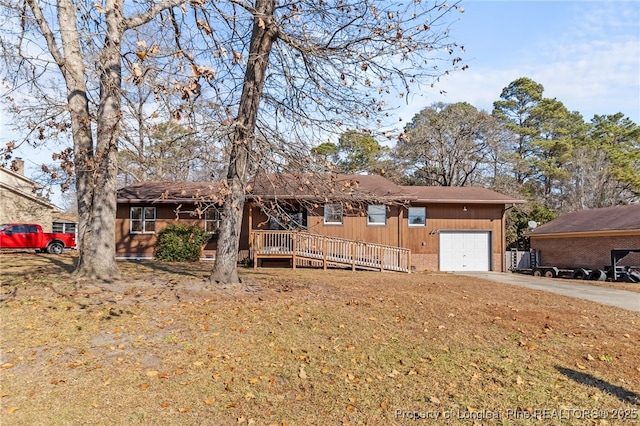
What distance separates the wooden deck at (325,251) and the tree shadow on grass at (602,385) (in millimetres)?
11423

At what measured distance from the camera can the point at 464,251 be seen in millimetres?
19594

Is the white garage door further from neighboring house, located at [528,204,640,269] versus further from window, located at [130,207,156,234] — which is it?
window, located at [130,207,156,234]

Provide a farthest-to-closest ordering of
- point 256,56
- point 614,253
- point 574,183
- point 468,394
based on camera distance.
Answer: point 574,183 < point 614,253 < point 256,56 < point 468,394

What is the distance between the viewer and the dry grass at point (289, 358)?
12.7ft

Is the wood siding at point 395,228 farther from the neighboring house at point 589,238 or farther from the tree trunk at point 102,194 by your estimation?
the tree trunk at point 102,194

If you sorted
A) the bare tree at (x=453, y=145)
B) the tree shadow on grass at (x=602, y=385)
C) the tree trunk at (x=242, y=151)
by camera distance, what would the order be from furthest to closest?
the bare tree at (x=453, y=145)
the tree trunk at (x=242, y=151)
the tree shadow on grass at (x=602, y=385)

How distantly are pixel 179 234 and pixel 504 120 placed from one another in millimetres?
32153

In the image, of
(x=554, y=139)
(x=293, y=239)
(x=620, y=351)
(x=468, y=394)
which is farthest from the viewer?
(x=554, y=139)

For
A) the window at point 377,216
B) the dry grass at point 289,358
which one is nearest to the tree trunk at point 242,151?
the dry grass at point 289,358

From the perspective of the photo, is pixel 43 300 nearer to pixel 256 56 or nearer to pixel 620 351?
pixel 256 56

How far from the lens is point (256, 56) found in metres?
8.03

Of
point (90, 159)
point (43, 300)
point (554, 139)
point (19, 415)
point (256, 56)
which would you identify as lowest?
point (19, 415)

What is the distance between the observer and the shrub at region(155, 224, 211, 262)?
17453 mm

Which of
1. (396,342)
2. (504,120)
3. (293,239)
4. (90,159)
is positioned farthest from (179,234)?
(504,120)
